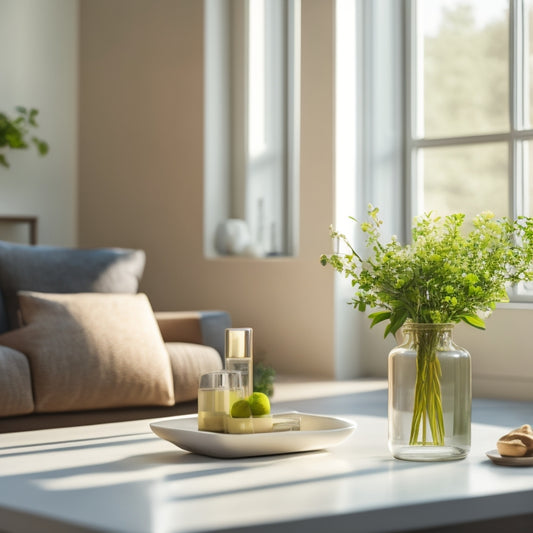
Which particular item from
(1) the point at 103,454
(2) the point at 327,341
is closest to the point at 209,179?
(2) the point at 327,341

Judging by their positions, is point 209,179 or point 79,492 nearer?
point 79,492

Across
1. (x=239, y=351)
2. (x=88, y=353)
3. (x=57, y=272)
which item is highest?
(x=57, y=272)

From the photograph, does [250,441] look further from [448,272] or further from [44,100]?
[44,100]

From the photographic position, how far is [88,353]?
3613mm

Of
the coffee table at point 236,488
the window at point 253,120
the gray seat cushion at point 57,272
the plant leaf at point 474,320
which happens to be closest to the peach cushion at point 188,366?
the gray seat cushion at point 57,272

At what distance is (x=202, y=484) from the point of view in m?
1.61

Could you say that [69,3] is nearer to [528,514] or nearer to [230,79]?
[230,79]

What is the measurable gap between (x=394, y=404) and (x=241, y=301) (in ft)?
13.8

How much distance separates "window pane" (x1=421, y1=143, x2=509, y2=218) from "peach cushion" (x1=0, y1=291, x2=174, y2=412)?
2.26m

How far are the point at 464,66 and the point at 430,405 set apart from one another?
403cm

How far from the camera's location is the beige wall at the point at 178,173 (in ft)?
18.8

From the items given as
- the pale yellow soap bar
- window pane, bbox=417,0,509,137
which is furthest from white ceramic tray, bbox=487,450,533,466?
window pane, bbox=417,0,509,137

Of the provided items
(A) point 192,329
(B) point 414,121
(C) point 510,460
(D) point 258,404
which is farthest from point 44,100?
(C) point 510,460

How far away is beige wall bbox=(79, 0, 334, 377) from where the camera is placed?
5.73 metres
